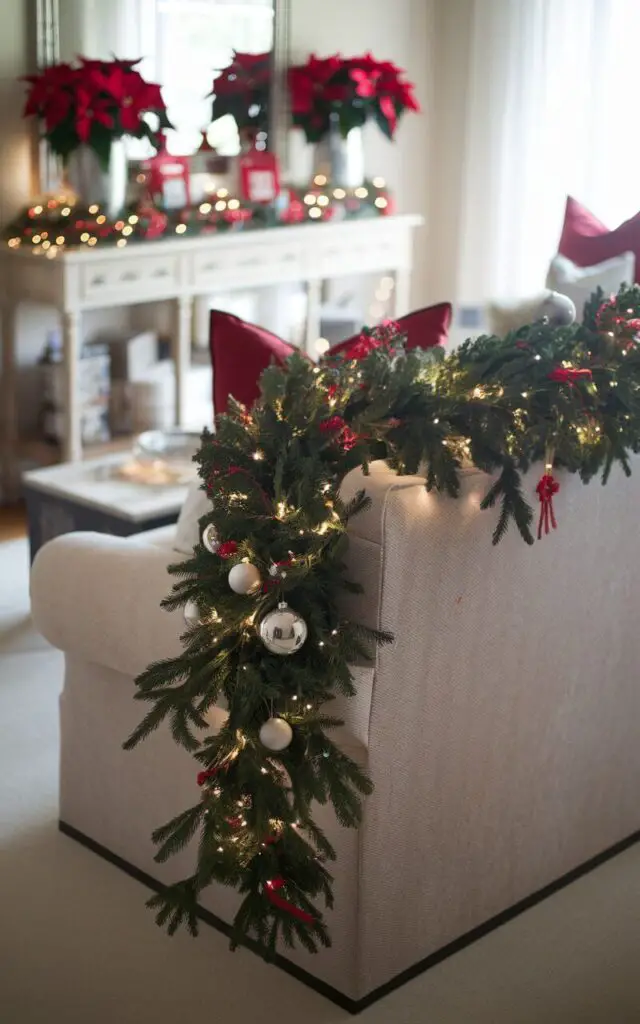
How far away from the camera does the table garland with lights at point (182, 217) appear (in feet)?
15.4

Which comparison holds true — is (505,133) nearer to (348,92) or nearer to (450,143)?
(450,143)

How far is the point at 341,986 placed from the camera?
2262 millimetres

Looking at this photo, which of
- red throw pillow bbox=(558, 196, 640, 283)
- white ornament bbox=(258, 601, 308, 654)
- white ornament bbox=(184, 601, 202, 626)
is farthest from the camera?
red throw pillow bbox=(558, 196, 640, 283)

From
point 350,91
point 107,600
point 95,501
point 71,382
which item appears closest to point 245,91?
point 350,91

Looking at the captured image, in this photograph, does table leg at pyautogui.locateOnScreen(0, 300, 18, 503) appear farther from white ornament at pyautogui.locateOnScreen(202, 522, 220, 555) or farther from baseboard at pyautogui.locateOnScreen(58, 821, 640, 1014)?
white ornament at pyautogui.locateOnScreen(202, 522, 220, 555)

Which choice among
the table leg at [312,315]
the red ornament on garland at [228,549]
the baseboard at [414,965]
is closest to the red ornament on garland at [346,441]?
the red ornament on garland at [228,549]

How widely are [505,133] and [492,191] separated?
248mm

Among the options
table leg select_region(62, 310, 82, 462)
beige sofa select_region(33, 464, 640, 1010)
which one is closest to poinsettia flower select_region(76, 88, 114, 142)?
table leg select_region(62, 310, 82, 462)

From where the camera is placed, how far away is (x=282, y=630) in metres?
1.92

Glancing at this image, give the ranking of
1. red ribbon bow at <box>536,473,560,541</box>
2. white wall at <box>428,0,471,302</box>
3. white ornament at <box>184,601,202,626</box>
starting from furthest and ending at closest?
white wall at <box>428,0,471,302</box> → red ribbon bow at <box>536,473,560,541</box> → white ornament at <box>184,601,202,626</box>

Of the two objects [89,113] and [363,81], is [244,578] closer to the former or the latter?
[89,113]

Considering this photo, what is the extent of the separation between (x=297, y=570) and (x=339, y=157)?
3.88m

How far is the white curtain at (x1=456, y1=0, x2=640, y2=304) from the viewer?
5.49m

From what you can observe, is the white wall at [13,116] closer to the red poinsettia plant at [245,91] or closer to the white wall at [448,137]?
the red poinsettia plant at [245,91]
